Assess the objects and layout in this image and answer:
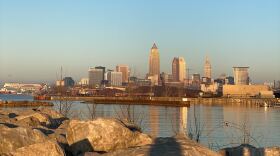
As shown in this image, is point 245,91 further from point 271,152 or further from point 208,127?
point 271,152

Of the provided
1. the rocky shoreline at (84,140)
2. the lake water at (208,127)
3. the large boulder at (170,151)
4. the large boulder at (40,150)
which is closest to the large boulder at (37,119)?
the rocky shoreline at (84,140)

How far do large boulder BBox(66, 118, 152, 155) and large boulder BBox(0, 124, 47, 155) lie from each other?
57cm

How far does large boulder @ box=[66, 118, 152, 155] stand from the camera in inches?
265

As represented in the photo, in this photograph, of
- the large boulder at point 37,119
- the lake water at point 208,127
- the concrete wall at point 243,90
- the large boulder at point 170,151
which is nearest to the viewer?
the large boulder at point 170,151

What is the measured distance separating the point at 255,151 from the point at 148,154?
266cm

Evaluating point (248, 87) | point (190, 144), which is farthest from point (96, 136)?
point (248, 87)

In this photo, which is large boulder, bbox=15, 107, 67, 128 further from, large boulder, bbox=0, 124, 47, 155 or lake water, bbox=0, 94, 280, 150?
lake water, bbox=0, 94, 280, 150

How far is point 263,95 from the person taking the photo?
15775cm

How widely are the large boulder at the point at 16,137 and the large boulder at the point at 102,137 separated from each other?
570mm

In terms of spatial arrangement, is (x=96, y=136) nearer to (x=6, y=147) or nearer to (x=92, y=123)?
(x=92, y=123)

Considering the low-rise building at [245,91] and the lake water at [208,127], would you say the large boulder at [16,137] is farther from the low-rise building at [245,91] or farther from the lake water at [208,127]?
the low-rise building at [245,91]

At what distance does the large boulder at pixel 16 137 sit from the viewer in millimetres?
6176

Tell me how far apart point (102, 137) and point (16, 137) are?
1.19m

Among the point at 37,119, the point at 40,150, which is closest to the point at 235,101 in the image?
the point at 37,119
